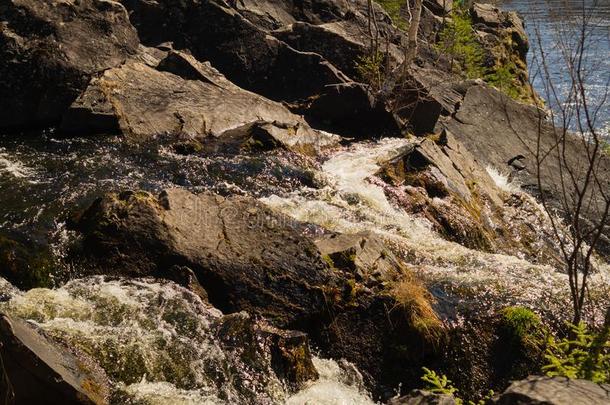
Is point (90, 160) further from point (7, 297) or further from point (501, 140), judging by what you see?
point (501, 140)

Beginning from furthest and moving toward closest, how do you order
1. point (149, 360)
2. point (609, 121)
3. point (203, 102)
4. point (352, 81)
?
point (609, 121), point (352, 81), point (203, 102), point (149, 360)

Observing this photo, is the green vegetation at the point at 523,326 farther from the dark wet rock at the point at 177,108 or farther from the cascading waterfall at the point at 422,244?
the dark wet rock at the point at 177,108

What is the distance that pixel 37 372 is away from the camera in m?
5.84

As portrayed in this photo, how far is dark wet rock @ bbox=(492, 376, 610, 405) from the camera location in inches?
172

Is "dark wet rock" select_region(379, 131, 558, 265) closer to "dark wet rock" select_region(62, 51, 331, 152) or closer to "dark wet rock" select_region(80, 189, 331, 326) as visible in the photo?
"dark wet rock" select_region(62, 51, 331, 152)

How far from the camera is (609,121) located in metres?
19.9

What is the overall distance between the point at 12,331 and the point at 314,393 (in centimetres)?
314

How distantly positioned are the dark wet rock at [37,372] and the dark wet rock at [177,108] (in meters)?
7.83

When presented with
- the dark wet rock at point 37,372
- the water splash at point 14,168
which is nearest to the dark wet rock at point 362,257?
the dark wet rock at point 37,372

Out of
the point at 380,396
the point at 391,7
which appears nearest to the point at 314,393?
the point at 380,396

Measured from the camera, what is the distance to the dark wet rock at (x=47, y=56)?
544 inches

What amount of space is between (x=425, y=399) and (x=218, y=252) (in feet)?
13.1

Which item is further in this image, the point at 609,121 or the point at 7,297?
the point at 609,121

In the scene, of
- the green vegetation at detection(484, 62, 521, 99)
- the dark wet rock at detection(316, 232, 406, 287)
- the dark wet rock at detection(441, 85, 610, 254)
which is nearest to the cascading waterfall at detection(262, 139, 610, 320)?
the dark wet rock at detection(316, 232, 406, 287)
